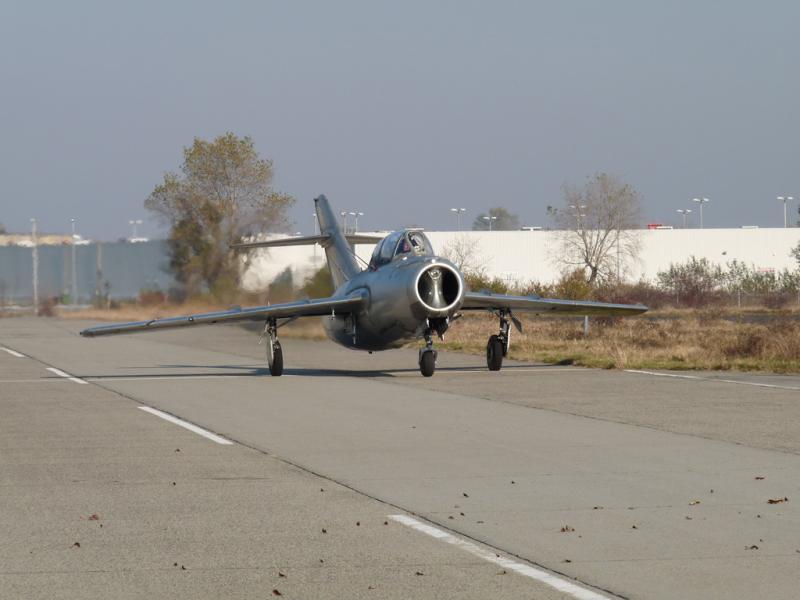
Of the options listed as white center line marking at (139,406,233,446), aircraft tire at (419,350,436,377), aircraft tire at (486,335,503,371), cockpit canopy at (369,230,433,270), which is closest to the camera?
white center line marking at (139,406,233,446)

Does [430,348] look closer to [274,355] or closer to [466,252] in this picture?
[274,355]

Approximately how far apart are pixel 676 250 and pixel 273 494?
258 ft

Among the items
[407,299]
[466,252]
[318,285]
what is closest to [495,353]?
[407,299]

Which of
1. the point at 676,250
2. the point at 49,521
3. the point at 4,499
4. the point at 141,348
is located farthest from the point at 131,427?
the point at 676,250

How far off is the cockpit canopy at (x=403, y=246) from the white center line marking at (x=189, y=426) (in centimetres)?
741

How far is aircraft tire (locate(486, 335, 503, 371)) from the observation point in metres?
26.1

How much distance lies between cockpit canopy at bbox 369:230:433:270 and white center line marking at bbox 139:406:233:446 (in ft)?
24.3

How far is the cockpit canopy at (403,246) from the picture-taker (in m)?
24.9

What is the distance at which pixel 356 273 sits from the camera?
28.9 m

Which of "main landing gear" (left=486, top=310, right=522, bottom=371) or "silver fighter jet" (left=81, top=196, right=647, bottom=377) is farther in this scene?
"main landing gear" (left=486, top=310, right=522, bottom=371)

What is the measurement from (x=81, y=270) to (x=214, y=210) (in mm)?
37318

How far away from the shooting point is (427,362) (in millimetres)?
24406

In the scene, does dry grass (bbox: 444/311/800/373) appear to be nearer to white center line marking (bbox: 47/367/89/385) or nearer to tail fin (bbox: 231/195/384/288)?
tail fin (bbox: 231/195/384/288)

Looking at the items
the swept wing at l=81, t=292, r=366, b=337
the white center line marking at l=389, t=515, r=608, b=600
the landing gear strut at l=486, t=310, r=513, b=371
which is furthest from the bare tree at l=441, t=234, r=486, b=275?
the white center line marking at l=389, t=515, r=608, b=600
